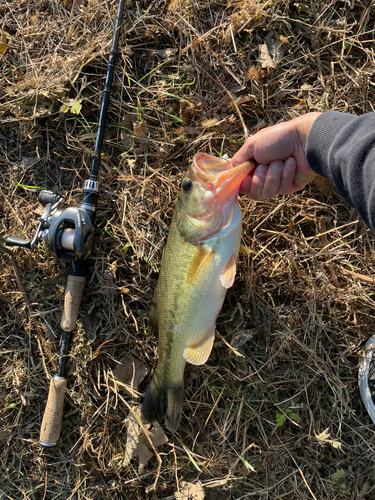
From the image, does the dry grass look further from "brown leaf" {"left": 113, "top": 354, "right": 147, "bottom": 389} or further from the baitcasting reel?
the baitcasting reel

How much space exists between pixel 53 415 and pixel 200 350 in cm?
144

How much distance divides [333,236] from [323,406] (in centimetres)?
142

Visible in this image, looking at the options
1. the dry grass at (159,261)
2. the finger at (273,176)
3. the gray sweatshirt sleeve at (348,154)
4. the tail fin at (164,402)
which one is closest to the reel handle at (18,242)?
the dry grass at (159,261)

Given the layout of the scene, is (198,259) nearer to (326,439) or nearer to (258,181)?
(258,181)

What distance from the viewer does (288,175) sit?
97.0 inches

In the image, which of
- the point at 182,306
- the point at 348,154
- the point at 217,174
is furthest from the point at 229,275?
the point at 348,154

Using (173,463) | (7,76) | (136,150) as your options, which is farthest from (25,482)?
(7,76)

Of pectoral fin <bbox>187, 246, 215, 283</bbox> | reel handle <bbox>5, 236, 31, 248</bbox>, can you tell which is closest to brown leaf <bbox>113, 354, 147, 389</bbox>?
pectoral fin <bbox>187, 246, 215, 283</bbox>

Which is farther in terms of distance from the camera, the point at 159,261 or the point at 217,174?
the point at 159,261

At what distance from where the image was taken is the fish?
7.80ft

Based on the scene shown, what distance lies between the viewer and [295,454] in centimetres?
288

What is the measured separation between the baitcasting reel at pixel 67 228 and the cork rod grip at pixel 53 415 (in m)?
Answer: 1.11

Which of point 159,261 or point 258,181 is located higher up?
point 258,181

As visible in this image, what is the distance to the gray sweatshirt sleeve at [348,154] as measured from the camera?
5.95ft
